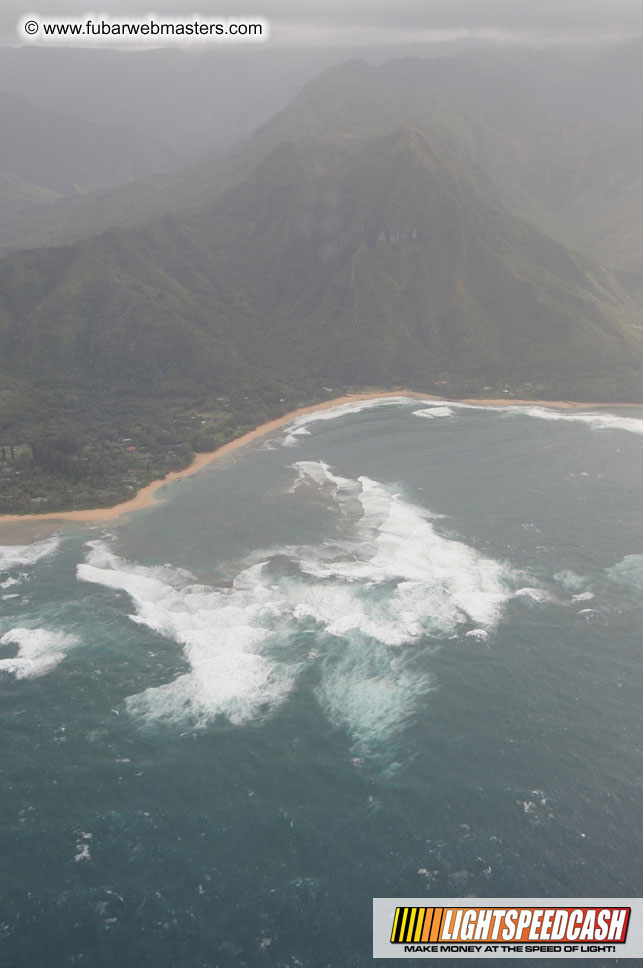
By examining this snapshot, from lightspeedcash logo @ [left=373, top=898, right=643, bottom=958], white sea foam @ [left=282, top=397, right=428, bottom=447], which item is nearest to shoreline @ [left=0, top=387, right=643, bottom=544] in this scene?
white sea foam @ [left=282, top=397, right=428, bottom=447]

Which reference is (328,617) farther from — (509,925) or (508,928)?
(508,928)

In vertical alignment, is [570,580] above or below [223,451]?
below

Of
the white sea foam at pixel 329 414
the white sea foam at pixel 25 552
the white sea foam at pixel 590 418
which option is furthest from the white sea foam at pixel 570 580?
the white sea foam at pixel 590 418

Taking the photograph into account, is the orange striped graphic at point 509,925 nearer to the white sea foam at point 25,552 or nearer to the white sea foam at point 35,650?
the white sea foam at point 35,650

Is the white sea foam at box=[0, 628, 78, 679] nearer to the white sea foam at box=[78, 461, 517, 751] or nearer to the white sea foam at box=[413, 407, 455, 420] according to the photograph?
the white sea foam at box=[78, 461, 517, 751]

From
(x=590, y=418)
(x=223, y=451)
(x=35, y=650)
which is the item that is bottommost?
(x=35, y=650)

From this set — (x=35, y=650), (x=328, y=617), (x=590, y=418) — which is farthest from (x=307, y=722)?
(x=590, y=418)

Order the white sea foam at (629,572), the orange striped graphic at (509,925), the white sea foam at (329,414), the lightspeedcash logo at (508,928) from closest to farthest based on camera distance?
the lightspeedcash logo at (508,928)
the orange striped graphic at (509,925)
the white sea foam at (629,572)
the white sea foam at (329,414)
